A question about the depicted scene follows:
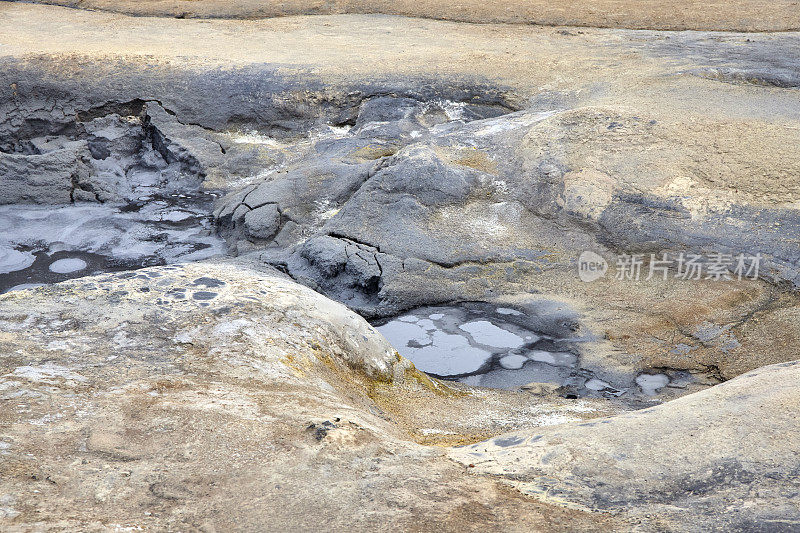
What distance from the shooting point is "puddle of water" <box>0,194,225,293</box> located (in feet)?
18.5

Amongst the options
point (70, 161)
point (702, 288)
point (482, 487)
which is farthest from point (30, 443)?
point (70, 161)

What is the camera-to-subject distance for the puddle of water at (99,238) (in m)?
5.62

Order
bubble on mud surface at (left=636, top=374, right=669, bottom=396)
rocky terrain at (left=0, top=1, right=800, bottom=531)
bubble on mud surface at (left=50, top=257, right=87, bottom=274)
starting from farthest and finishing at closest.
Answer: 1. bubble on mud surface at (left=50, top=257, right=87, bottom=274)
2. bubble on mud surface at (left=636, top=374, right=669, bottom=396)
3. rocky terrain at (left=0, top=1, right=800, bottom=531)

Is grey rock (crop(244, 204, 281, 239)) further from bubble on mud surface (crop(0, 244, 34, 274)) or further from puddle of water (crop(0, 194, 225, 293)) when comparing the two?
bubble on mud surface (crop(0, 244, 34, 274))

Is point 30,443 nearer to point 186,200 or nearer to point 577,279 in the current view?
point 577,279

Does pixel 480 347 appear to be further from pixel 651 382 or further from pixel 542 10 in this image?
pixel 542 10

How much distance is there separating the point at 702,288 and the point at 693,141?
1.30 metres

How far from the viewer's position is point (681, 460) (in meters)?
2.12

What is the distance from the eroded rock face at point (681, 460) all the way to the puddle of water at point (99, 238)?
4038 mm

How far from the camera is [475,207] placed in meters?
5.23

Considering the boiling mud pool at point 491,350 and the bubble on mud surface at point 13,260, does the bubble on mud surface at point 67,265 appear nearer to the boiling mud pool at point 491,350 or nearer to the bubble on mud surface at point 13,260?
the bubble on mud surface at point 13,260

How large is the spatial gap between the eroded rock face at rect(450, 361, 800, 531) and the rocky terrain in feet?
0.03

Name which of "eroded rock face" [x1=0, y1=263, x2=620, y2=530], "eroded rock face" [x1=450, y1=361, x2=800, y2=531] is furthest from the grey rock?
"eroded rock face" [x1=450, y1=361, x2=800, y2=531]

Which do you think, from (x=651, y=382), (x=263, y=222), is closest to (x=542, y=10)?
(x=263, y=222)
